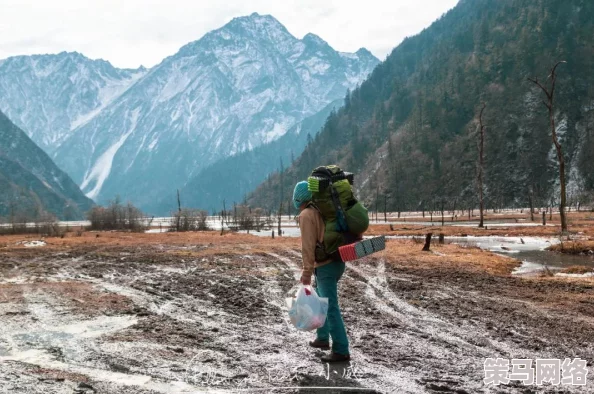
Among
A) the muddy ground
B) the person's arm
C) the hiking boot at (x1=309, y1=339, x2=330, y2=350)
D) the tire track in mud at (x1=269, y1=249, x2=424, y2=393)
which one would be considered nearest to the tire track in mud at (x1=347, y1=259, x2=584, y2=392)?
the muddy ground

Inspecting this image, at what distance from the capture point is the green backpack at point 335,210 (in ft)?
25.6

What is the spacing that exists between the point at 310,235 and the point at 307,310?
1036mm

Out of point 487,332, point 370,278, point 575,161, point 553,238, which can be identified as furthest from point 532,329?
point 575,161

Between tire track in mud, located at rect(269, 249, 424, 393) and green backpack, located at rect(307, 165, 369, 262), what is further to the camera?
green backpack, located at rect(307, 165, 369, 262)

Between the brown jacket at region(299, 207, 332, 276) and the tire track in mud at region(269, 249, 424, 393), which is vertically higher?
the brown jacket at region(299, 207, 332, 276)

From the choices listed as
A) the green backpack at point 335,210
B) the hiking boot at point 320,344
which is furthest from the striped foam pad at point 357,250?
the hiking boot at point 320,344

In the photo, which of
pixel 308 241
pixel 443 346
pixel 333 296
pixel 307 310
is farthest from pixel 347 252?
pixel 443 346

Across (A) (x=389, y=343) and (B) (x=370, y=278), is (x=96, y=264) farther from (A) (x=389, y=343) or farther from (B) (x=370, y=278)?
(A) (x=389, y=343)

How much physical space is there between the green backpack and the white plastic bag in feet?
1.80

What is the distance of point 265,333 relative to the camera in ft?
33.4

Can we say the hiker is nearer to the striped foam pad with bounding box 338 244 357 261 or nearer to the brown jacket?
the brown jacket

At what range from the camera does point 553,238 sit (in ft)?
141

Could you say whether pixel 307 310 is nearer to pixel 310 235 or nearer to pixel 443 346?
pixel 310 235

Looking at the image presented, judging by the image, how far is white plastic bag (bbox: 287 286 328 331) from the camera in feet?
25.3
